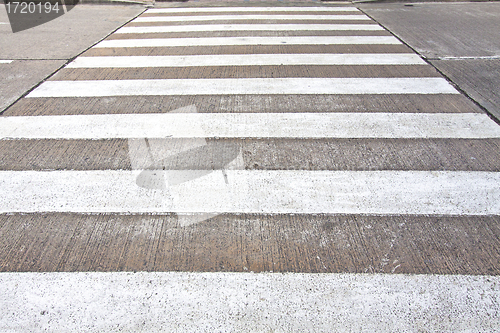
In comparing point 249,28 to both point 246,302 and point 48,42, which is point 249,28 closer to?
point 48,42

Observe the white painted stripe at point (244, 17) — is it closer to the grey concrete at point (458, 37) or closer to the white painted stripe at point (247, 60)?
the grey concrete at point (458, 37)

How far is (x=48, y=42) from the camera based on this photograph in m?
7.17

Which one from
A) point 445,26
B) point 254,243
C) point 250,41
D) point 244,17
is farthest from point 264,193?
point 445,26

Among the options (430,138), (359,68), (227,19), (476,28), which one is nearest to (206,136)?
(430,138)

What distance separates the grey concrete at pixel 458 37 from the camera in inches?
203

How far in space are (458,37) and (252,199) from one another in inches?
254

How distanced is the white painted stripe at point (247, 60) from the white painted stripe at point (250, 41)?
701mm

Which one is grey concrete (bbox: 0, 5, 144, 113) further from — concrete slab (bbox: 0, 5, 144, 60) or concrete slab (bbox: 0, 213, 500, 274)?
concrete slab (bbox: 0, 213, 500, 274)

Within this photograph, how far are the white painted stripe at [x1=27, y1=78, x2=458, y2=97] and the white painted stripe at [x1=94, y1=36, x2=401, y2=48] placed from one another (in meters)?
1.83

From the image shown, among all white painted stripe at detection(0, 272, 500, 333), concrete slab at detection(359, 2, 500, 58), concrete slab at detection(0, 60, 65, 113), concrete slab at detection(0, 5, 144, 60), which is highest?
concrete slab at detection(359, 2, 500, 58)

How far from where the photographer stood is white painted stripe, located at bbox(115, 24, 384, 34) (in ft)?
25.3

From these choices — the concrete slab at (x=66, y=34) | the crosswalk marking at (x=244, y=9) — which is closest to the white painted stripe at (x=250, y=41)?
the concrete slab at (x=66, y=34)

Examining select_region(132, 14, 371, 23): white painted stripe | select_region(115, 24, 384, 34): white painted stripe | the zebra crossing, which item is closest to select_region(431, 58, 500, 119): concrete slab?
the zebra crossing

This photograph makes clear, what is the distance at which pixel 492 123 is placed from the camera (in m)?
4.20
